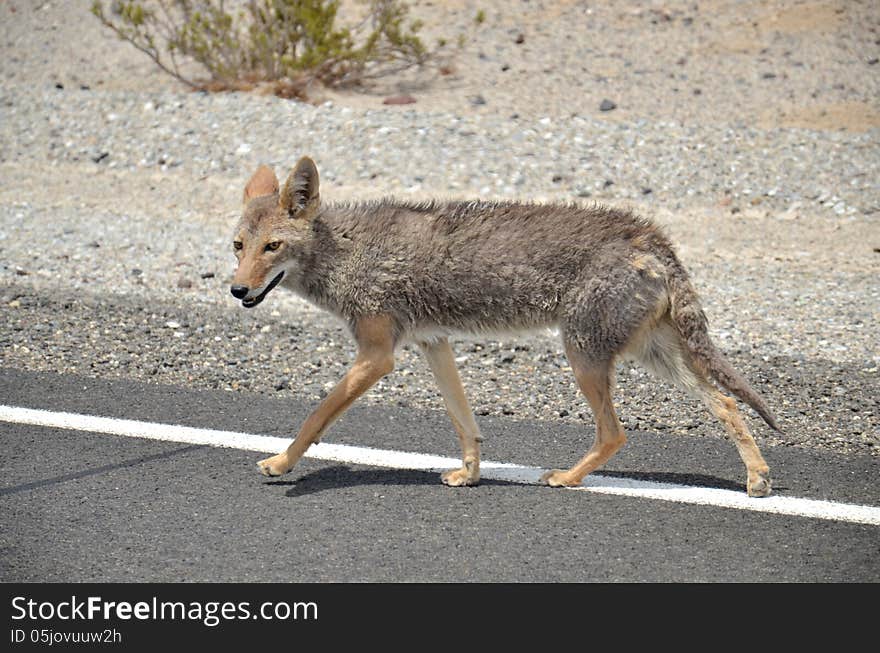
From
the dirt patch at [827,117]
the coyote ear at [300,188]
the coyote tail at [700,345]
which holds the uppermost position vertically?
the coyote ear at [300,188]

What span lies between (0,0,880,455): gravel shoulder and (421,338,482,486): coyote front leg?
0.61 meters

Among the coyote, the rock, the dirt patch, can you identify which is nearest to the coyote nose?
the coyote

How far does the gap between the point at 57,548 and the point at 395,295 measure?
2.06 m

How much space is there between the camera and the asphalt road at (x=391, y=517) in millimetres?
4848

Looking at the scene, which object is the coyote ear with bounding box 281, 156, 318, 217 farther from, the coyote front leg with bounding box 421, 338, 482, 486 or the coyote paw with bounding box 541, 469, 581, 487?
the coyote paw with bounding box 541, 469, 581, 487

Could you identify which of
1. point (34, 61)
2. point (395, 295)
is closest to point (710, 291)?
point (395, 295)

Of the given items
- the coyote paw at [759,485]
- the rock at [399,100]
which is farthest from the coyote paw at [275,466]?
the rock at [399,100]

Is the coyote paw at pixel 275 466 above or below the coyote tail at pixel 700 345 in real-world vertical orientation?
below

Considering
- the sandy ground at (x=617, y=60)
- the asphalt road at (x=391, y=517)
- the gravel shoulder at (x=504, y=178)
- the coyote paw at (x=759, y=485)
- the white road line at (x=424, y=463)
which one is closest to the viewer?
the asphalt road at (x=391, y=517)

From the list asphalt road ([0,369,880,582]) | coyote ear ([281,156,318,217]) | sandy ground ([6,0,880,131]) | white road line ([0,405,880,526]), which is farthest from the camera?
sandy ground ([6,0,880,131])

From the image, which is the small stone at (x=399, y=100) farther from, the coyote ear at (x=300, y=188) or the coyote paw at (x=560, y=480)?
the coyote paw at (x=560, y=480)

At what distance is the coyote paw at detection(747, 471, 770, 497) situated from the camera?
18.5 ft

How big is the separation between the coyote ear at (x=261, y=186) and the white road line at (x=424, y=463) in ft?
4.24
